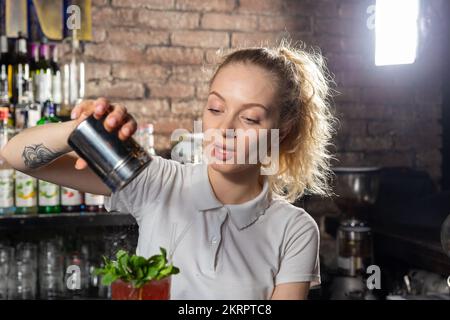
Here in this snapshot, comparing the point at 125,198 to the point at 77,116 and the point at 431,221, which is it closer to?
the point at 77,116

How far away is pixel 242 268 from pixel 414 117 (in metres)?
2.21

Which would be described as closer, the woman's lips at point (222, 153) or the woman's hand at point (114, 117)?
the woman's hand at point (114, 117)

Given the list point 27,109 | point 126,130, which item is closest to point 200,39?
point 27,109

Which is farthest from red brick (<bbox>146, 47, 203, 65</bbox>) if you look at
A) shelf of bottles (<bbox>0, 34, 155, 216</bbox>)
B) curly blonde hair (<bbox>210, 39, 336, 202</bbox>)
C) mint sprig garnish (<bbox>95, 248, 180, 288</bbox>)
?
mint sprig garnish (<bbox>95, 248, 180, 288</bbox>)

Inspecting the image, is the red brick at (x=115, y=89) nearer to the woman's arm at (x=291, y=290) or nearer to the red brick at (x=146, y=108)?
the red brick at (x=146, y=108)

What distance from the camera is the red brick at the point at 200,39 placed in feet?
9.52

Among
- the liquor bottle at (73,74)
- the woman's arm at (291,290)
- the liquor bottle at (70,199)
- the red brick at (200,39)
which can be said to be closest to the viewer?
the woman's arm at (291,290)

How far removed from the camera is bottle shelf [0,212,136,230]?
2.32m

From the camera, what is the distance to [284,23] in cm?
304

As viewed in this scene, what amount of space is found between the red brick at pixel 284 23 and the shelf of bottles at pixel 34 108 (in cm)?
84

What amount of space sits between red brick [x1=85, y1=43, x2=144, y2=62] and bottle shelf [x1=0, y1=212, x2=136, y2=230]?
2.52 feet

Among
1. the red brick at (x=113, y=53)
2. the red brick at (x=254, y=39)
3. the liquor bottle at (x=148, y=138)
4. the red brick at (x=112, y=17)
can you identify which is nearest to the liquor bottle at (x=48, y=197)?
the liquor bottle at (x=148, y=138)

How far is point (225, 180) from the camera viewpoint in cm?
133

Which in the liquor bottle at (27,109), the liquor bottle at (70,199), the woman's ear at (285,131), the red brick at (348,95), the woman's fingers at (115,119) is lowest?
the liquor bottle at (70,199)
